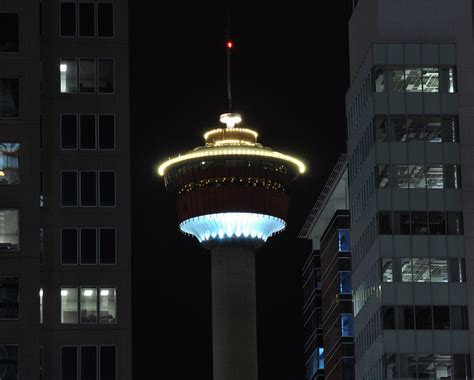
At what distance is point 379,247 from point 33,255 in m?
93.4

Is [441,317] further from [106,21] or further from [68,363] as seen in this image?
[68,363]

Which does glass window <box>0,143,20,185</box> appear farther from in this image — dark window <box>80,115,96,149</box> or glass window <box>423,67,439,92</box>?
glass window <box>423,67,439,92</box>

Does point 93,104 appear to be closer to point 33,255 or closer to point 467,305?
point 33,255

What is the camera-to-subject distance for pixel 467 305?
159375mm

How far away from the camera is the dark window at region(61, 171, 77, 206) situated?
77812 mm

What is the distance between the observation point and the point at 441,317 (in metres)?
159

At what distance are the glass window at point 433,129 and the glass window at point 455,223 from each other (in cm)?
799

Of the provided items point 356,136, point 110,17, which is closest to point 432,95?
point 356,136

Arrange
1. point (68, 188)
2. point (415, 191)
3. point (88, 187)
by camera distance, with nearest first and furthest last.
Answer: point (88, 187) < point (68, 188) < point (415, 191)

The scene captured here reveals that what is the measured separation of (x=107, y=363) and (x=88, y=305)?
3003 mm

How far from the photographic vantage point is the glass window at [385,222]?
16262 cm

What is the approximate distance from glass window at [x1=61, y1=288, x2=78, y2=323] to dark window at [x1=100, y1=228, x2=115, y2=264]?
214cm

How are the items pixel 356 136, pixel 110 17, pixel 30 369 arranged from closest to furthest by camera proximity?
pixel 30 369 → pixel 110 17 → pixel 356 136

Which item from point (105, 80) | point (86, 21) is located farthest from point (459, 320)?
point (86, 21)
